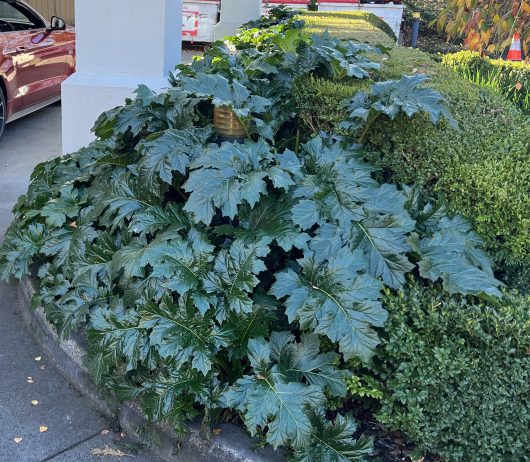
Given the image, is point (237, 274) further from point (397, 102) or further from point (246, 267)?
point (397, 102)

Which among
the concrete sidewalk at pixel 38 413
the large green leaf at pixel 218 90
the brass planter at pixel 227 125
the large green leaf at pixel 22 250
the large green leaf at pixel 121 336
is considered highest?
the large green leaf at pixel 218 90

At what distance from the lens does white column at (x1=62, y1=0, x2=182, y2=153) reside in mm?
5590

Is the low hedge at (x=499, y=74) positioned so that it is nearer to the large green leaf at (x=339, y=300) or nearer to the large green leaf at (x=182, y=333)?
the large green leaf at (x=339, y=300)

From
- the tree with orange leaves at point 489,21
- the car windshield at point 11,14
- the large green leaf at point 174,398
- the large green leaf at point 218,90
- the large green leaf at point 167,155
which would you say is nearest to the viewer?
the large green leaf at point 174,398

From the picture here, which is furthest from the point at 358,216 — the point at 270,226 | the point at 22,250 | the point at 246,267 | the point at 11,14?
the point at 11,14

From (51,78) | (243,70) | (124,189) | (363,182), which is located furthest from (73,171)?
(51,78)

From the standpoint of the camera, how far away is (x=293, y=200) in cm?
332

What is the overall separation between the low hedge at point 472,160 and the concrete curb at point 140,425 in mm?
1644

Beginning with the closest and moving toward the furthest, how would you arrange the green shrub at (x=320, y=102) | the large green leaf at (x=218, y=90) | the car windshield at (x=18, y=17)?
1. the large green leaf at (x=218, y=90)
2. the green shrub at (x=320, y=102)
3. the car windshield at (x=18, y=17)

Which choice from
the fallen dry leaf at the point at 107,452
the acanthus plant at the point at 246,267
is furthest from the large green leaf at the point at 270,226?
the fallen dry leaf at the point at 107,452

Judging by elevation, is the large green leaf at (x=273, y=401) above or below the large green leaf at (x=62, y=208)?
below

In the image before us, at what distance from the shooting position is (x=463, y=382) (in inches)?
111

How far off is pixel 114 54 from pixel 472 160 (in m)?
3.45

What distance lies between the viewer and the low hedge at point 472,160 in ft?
11.3
